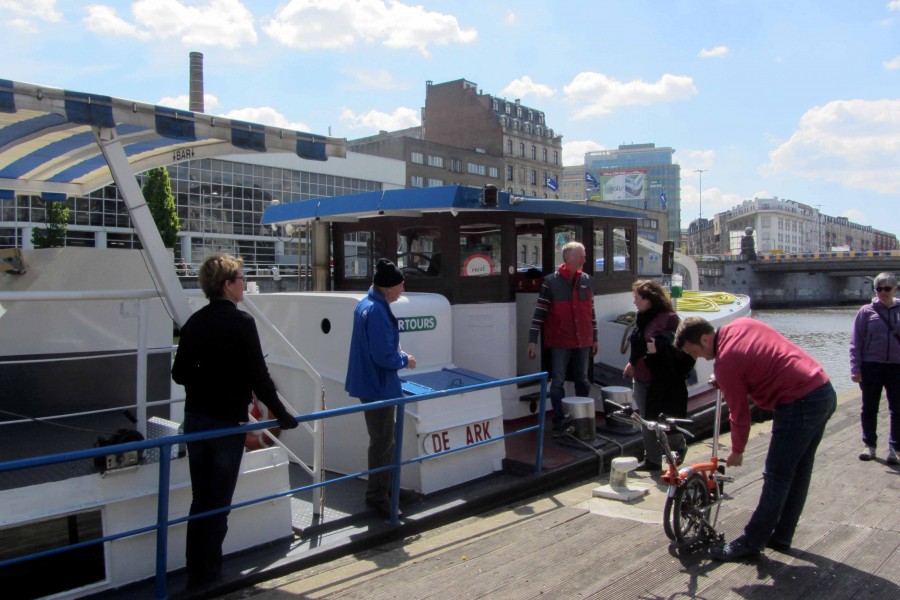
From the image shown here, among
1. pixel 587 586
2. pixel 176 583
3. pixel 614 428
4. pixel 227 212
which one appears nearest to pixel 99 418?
pixel 176 583

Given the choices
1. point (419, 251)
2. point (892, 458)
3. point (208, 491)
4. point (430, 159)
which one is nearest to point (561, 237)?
point (419, 251)

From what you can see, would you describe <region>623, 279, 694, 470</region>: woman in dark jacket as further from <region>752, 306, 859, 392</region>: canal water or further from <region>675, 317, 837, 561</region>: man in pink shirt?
<region>752, 306, 859, 392</region>: canal water

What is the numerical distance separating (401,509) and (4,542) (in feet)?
8.43

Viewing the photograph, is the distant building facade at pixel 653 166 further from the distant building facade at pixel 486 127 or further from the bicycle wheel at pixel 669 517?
the bicycle wheel at pixel 669 517

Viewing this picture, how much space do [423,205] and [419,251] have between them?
0.74 m

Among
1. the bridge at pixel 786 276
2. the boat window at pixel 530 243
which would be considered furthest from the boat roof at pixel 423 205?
the bridge at pixel 786 276

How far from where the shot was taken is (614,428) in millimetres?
6793

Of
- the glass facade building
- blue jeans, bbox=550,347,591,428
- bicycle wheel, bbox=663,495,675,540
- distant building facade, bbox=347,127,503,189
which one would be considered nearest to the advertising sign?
distant building facade, bbox=347,127,503,189

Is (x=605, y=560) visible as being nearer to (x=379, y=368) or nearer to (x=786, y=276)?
(x=379, y=368)

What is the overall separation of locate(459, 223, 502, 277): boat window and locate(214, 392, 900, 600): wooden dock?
239 centimetres

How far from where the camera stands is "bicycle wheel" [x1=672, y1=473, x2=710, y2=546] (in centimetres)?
409

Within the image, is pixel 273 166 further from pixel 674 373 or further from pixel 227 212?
pixel 674 373

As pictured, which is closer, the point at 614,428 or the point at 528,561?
the point at 528,561

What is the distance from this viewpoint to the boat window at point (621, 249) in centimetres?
816
